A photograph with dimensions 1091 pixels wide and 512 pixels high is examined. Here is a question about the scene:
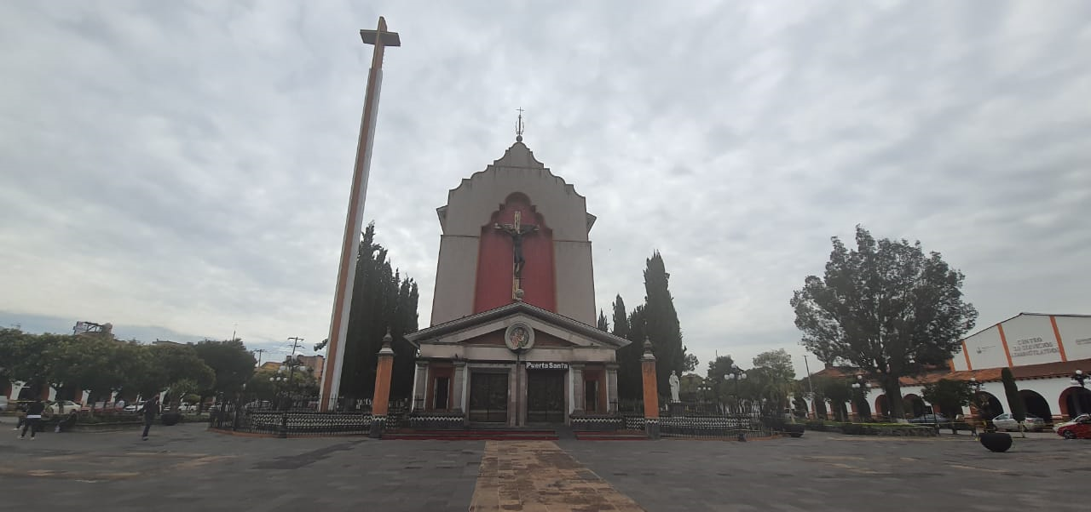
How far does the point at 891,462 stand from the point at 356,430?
1966 cm

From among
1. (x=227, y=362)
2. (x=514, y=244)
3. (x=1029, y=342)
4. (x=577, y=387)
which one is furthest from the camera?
(x=227, y=362)

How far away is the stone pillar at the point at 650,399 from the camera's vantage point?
2055cm

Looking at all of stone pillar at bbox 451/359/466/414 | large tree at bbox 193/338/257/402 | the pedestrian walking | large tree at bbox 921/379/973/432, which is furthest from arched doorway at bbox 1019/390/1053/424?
large tree at bbox 193/338/257/402

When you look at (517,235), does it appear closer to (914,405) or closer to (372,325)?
(372,325)

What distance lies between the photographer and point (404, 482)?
8641mm

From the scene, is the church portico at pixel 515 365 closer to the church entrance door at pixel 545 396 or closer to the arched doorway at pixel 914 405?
the church entrance door at pixel 545 396

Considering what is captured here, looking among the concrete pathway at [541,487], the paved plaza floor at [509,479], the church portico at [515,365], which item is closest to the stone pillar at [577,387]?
the church portico at [515,365]

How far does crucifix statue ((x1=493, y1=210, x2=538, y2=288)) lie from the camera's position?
2927 centimetres

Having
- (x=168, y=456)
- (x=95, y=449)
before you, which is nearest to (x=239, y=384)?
(x=95, y=449)

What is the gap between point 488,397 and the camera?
23547mm

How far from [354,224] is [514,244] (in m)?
10.0

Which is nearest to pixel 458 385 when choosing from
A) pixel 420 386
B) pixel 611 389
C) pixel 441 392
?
pixel 420 386

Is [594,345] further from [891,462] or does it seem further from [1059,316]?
[1059,316]

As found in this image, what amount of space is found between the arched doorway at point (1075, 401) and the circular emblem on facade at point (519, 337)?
39.1 m
